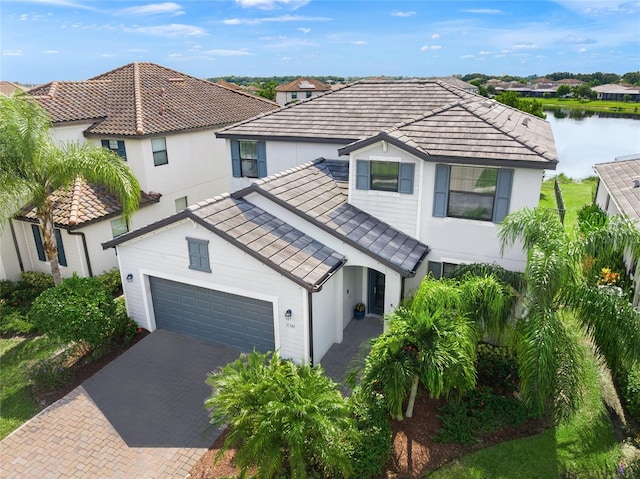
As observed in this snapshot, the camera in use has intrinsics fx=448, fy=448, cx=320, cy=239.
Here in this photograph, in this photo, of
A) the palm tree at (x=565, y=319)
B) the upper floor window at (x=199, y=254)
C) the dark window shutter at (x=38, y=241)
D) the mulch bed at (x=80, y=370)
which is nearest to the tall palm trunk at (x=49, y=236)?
the dark window shutter at (x=38, y=241)

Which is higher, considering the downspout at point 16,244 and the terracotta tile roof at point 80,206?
the terracotta tile roof at point 80,206

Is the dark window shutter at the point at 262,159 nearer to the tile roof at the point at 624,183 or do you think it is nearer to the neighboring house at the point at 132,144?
the neighboring house at the point at 132,144

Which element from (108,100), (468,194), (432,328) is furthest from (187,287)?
(108,100)

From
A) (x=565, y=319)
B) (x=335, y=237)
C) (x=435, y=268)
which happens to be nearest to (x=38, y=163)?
(x=335, y=237)

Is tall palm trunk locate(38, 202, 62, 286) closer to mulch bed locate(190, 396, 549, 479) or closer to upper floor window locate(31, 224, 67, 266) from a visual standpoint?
upper floor window locate(31, 224, 67, 266)

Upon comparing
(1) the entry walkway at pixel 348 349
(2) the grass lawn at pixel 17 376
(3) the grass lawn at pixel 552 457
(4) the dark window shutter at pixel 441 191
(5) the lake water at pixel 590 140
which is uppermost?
(4) the dark window shutter at pixel 441 191

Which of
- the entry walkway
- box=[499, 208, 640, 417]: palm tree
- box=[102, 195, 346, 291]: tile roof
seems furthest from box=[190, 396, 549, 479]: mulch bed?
box=[102, 195, 346, 291]: tile roof

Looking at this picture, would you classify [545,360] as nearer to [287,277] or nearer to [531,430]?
[531,430]
